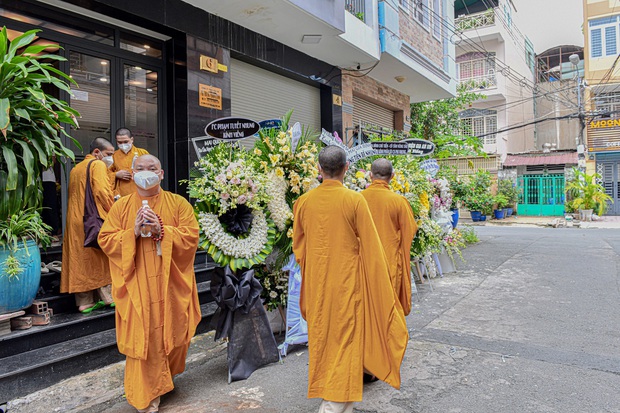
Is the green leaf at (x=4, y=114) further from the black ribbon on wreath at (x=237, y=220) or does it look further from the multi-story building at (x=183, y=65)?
the black ribbon on wreath at (x=237, y=220)

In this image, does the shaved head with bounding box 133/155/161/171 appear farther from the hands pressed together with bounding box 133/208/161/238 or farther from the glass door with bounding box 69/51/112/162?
A: the glass door with bounding box 69/51/112/162

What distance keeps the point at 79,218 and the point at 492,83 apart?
26199 mm

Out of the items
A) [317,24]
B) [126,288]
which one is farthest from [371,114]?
[126,288]

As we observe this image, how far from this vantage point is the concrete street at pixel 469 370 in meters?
3.33

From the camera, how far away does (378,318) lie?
3.02 metres

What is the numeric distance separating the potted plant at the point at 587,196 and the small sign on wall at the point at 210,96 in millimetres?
19063

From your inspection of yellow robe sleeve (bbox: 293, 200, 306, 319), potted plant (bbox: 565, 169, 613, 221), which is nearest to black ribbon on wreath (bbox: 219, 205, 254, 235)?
yellow robe sleeve (bbox: 293, 200, 306, 319)

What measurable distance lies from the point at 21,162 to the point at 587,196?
22.3 metres

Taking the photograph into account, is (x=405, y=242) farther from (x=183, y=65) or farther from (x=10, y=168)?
(x=183, y=65)

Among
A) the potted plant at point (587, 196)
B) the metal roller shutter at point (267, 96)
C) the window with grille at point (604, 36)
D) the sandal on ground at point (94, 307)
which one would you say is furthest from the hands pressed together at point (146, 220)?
the window with grille at point (604, 36)

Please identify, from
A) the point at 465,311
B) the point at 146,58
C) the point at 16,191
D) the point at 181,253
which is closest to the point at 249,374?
the point at 181,253

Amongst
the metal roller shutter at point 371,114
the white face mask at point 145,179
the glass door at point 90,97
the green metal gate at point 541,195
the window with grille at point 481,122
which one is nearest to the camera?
the white face mask at point 145,179

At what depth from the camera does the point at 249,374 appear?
12.9ft

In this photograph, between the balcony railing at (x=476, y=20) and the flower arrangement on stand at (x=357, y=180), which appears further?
the balcony railing at (x=476, y=20)
